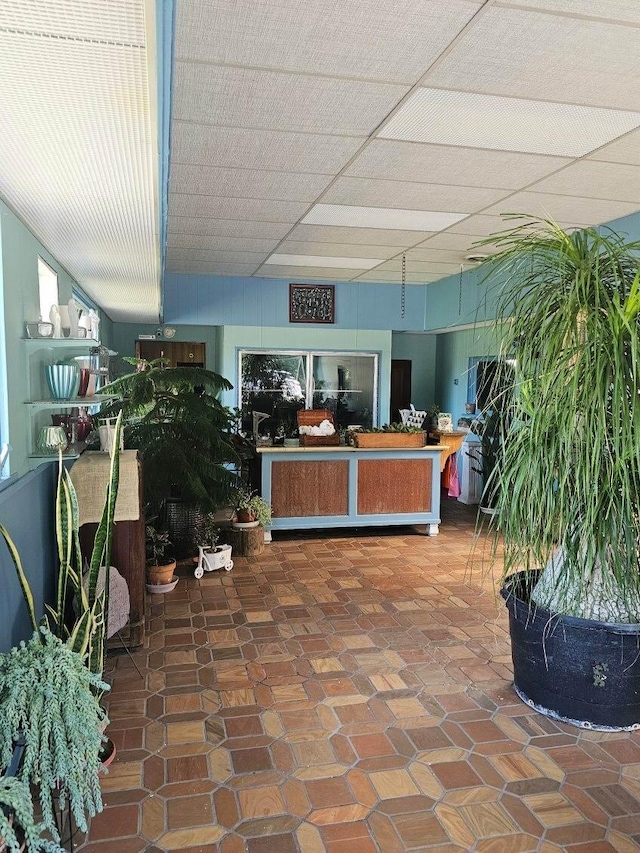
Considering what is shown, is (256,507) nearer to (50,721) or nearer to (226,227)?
(226,227)

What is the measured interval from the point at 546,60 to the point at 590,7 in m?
0.34

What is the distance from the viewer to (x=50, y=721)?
69.0 inches

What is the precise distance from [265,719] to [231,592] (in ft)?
5.53

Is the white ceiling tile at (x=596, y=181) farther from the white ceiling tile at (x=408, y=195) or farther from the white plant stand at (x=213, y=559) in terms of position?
the white plant stand at (x=213, y=559)

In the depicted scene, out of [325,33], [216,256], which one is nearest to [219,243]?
[216,256]

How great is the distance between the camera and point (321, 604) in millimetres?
4273

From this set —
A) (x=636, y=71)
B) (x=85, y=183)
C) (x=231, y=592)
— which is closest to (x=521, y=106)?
(x=636, y=71)

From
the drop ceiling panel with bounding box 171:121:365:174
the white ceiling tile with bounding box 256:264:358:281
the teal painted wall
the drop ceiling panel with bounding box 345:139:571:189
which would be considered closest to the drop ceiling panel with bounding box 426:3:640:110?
the drop ceiling panel with bounding box 345:139:571:189

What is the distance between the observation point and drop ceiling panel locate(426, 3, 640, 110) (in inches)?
79.3

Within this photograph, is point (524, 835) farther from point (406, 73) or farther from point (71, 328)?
point (71, 328)

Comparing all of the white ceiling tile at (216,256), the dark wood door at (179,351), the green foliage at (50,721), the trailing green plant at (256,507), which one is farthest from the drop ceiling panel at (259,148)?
the dark wood door at (179,351)

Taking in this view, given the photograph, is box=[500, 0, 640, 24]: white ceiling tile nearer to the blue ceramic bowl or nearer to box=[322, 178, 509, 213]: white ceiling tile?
box=[322, 178, 509, 213]: white ceiling tile

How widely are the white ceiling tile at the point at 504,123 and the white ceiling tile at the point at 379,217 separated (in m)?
1.24

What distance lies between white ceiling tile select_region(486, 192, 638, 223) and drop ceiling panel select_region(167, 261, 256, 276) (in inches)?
122
